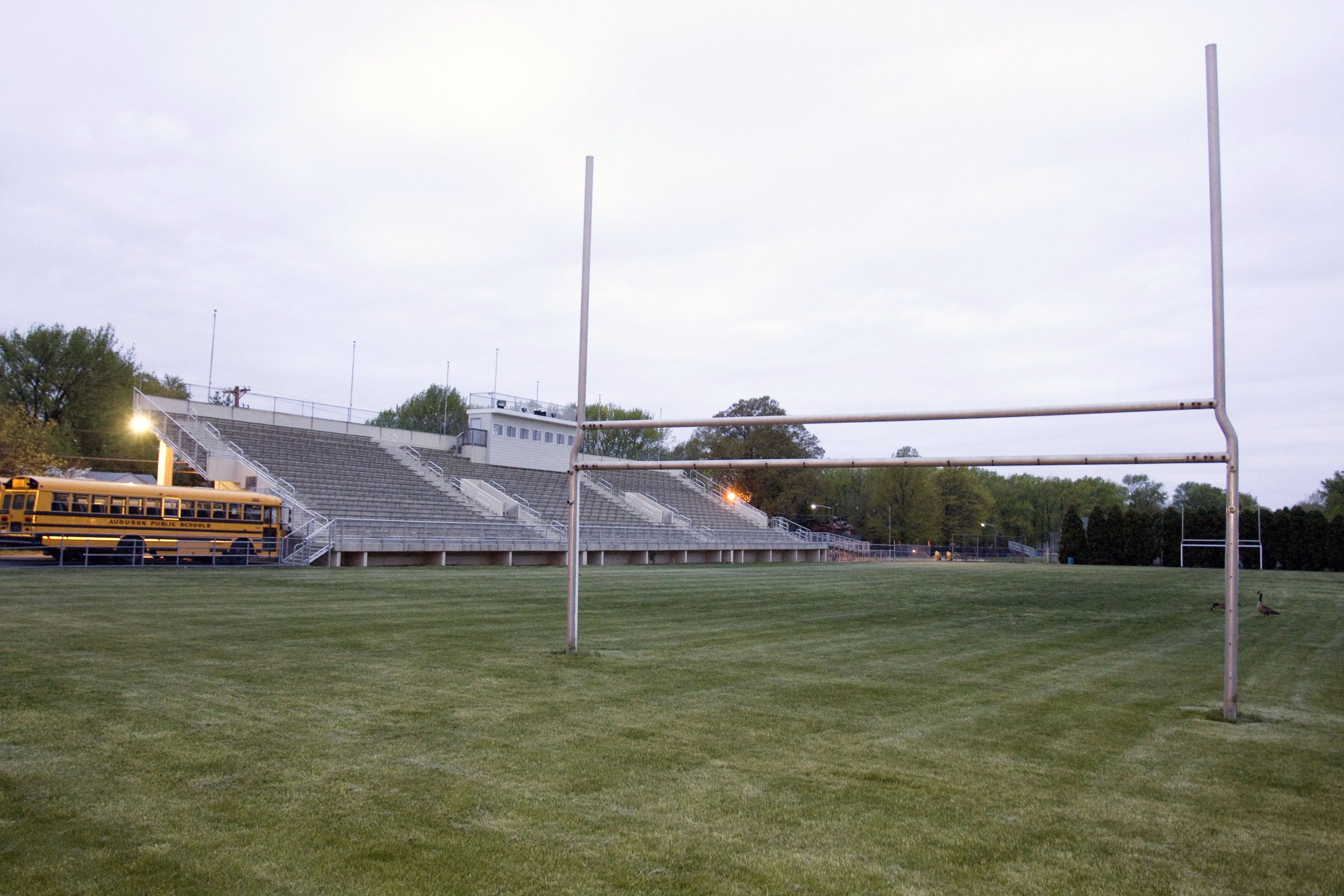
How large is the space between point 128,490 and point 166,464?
7956 millimetres

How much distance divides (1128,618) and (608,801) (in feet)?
44.0

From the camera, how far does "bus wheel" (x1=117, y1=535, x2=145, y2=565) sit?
24.0 meters

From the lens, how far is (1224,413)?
6.81 meters

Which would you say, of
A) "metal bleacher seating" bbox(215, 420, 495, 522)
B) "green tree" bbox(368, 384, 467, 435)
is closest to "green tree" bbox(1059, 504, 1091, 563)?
"metal bleacher seating" bbox(215, 420, 495, 522)

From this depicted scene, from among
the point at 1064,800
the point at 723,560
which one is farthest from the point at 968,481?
the point at 1064,800

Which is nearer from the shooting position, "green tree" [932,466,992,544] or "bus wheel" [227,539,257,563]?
"bus wheel" [227,539,257,563]

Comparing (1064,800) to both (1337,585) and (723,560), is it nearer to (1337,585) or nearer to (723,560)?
(1337,585)

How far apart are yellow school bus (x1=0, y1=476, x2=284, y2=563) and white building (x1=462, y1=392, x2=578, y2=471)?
696 inches

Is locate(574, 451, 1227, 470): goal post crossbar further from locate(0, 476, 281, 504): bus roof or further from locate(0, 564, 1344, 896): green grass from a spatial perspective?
locate(0, 476, 281, 504): bus roof

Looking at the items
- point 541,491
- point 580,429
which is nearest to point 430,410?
point 541,491

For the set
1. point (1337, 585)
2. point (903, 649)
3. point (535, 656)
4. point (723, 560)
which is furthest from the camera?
point (723, 560)

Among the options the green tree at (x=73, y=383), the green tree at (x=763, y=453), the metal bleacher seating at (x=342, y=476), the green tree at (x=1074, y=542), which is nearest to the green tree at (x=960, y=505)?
the green tree at (x=763, y=453)

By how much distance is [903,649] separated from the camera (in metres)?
10.4

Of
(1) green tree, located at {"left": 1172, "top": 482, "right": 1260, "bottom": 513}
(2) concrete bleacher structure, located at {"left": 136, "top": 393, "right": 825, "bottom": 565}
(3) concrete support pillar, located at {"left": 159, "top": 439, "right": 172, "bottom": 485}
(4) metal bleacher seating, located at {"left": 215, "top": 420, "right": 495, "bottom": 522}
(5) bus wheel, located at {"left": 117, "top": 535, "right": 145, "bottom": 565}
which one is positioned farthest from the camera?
(1) green tree, located at {"left": 1172, "top": 482, "right": 1260, "bottom": 513}
